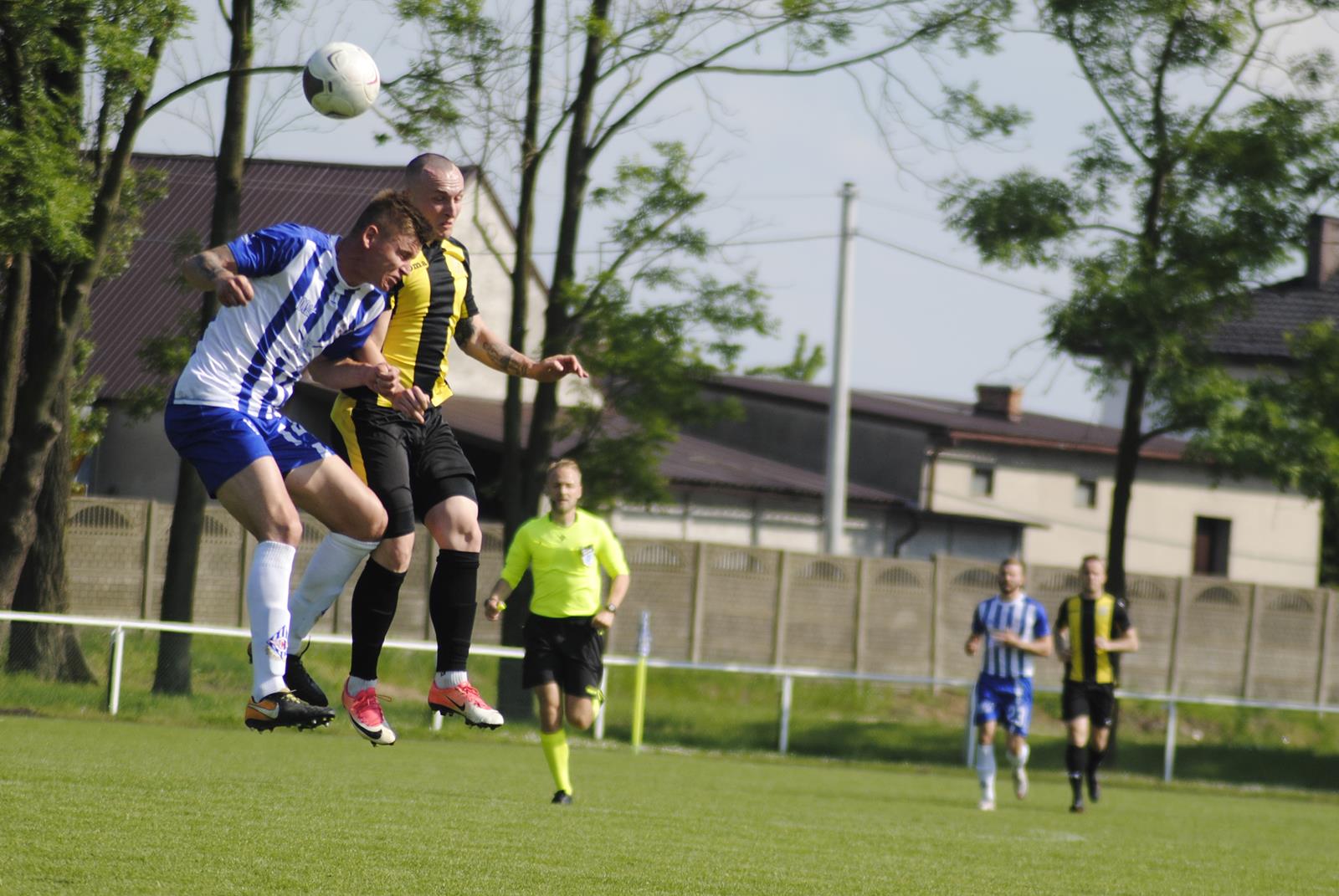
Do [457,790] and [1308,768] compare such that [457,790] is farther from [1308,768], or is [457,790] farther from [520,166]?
[1308,768]

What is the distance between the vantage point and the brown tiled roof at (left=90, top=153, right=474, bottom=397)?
32438 millimetres

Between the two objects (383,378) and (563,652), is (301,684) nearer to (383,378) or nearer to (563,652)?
(383,378)

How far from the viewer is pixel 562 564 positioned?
40.9 feet

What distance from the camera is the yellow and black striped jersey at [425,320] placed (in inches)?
275

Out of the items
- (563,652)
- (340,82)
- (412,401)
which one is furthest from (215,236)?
(412,401)

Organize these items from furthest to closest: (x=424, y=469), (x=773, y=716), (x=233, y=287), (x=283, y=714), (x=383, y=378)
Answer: (x=773, y=716) → (x=424, y=469) → (x=383, y=378) → (x=283, y=714) → (x=233, y=287)

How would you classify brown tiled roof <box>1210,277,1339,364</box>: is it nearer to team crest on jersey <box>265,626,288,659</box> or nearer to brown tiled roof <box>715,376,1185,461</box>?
brown tiled roof <box>715,376,1185,461</box>

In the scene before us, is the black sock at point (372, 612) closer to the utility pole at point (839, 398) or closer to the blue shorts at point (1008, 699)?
the blue shorts at point (1008, 699)

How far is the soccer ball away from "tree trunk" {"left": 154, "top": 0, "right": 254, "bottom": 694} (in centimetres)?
983

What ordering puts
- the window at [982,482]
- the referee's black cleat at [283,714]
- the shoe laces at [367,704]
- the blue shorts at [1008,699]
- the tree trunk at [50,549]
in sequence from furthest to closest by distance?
1. the window at [982,482]
2. the tree trunk at [50,549]
3. the blue shorts at [1008,699]
4. the shoe laces at [367,704]
5. the referee's black cleat at [283,714]

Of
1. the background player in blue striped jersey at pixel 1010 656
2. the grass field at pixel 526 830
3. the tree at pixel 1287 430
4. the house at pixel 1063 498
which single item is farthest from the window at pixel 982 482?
the background player in blue striped jersey at pixel 1010 656

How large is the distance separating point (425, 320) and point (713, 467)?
2988 centimetres

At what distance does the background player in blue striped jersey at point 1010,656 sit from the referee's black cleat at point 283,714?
9.91m

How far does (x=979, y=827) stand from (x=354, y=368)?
25.7 feet
